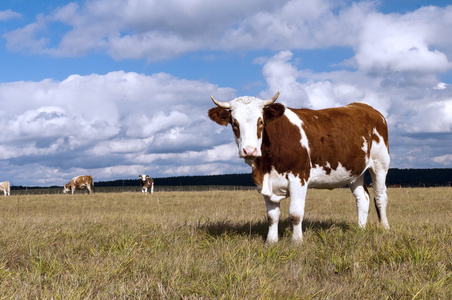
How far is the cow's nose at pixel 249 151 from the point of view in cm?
607

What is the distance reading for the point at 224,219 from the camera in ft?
30.1

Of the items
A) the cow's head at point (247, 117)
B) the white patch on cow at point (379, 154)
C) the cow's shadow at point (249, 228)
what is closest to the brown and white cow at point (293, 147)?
the cow's head at point (247, 117)

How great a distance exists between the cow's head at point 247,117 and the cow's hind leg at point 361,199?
312cm

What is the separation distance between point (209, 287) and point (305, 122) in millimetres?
4195

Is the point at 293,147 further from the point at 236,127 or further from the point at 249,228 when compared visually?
the point at 249,228

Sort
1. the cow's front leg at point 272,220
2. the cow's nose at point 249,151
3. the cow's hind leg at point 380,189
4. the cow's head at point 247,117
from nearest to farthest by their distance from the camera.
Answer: the cow's nose at point 249,151 < the cow's head at point 247,117 < the cow's front leg at point 272,220 < the cow's hind leg at point 380,189

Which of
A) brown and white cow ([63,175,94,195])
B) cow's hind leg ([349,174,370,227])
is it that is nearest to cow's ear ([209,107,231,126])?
cow's hind leg ([349,174,370,227])

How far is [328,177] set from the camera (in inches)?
302

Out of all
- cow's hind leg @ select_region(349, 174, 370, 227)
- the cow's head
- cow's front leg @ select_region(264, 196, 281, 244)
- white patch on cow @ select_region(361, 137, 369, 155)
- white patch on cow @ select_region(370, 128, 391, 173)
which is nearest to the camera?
the cow's head

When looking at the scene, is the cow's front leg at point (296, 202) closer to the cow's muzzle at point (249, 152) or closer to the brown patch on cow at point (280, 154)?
the brown patch on cow at point (280, 154)

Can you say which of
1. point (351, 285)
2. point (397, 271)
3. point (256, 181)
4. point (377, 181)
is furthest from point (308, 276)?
point (377, 181)

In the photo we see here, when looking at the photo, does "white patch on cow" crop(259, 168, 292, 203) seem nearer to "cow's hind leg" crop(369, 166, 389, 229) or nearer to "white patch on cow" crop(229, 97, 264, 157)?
"white patch on cow" crop(229, 97, 264, 157)

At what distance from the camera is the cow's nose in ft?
19.9

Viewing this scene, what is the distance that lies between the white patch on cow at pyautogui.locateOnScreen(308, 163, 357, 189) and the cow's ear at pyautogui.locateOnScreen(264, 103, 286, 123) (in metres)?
1.25
